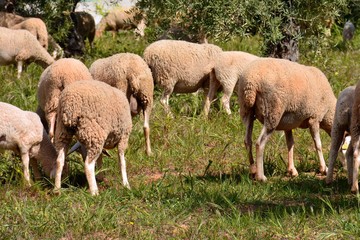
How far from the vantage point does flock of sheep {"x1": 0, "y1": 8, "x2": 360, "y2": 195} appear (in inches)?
330

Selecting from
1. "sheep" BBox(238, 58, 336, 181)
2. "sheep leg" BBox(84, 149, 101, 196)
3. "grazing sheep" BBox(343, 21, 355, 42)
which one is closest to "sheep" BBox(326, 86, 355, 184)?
"sheep" BBox(238, 58, 336, 181)

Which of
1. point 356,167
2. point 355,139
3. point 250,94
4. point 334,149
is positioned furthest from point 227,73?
point 356,167

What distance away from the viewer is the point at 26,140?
350 inches

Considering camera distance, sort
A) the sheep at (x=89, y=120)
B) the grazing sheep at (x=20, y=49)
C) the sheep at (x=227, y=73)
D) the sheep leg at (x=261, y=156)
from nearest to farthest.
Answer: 1. the sheep at (x=89, y=120)
2. the sheep leg at (x=261, y=156)
3. the sheep at (x=227, y=73)
4. the grazing sheep at (x=20, y=49)

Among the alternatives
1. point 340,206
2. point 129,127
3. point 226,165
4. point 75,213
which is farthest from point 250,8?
point 75,213

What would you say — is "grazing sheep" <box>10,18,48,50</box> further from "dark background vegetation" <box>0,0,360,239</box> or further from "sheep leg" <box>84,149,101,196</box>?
"sheep leg" <box>84,149,101,196</box>

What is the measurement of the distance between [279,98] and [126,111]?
1.76 metres

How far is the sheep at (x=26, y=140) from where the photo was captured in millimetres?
8805

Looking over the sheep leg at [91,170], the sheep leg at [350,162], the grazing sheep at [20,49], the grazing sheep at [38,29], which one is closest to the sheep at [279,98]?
the sheep leg at [350,162]

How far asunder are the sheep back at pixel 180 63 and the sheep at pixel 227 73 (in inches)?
4.6

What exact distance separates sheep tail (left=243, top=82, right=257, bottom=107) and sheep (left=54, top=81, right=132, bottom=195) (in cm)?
150

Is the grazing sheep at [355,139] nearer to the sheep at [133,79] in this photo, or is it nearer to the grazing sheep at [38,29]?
the sheep at [133,79]

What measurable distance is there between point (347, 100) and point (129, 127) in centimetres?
237

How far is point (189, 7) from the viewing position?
1380cm
